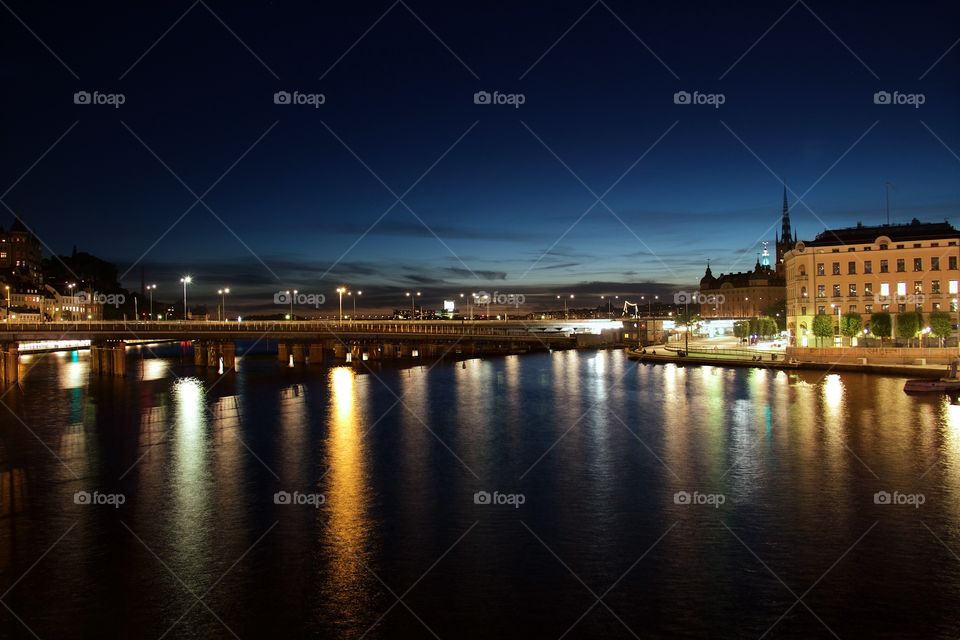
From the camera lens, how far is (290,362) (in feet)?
267

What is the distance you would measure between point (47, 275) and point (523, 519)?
153539mm

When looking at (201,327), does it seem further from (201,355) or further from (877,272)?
(877,272)

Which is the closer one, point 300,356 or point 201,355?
point 201,355

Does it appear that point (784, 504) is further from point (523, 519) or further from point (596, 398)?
point (596, 398)

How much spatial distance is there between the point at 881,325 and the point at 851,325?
2.41 metres

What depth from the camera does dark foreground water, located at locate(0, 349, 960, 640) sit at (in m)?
13.1

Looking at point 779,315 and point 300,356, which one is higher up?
point 779,315

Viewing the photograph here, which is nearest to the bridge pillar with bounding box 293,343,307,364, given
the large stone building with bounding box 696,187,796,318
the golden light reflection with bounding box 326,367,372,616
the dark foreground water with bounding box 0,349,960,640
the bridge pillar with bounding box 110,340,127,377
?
the bridge pillar with bounding box 110,340,127,377

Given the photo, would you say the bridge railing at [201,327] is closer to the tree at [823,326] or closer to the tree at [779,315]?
the tree at [823,326]

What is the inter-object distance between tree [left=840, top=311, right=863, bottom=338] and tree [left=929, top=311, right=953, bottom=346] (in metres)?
5.15

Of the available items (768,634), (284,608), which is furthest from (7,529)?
(768,634)

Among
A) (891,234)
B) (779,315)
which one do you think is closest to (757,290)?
(779,315)

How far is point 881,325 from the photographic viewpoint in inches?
2238

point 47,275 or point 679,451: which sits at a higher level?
point 47,275
